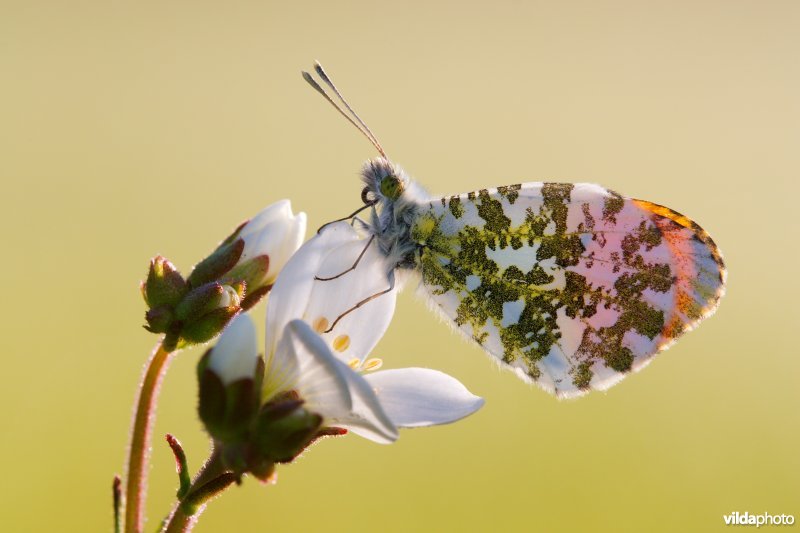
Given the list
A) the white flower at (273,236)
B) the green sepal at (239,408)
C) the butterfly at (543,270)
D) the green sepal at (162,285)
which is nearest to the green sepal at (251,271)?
the white flower at (273,236)

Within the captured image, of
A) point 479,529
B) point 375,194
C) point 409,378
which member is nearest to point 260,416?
point 409,378

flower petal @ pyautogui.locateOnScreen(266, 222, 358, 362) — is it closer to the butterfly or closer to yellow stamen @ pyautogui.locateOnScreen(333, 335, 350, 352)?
yellow stamen @ pyautogui.locateOnScreen(333, 335, 350, 352)

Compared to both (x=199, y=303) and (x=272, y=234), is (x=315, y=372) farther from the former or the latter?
(x=272, y=234)

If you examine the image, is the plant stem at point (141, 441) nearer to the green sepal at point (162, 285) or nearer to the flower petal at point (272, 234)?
the green sepal at point (162, 285)

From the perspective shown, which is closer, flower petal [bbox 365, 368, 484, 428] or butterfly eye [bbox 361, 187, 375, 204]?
flower petal [bbox 365, 368, 484, 428]

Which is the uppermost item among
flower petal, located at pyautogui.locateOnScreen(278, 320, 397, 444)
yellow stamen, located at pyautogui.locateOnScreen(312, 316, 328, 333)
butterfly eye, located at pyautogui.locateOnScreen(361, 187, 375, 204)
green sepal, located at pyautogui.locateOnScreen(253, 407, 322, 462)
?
butterfly eye, located at pyautogui.locateOnScreen(361, 187, 375, 204)

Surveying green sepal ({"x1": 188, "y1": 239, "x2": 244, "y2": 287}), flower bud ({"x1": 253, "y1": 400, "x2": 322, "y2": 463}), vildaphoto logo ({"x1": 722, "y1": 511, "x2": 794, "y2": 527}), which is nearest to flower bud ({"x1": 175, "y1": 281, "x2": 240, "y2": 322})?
green sepal ({"x1": 188, "y1": 239, "x2": 244, "y2": 287})
